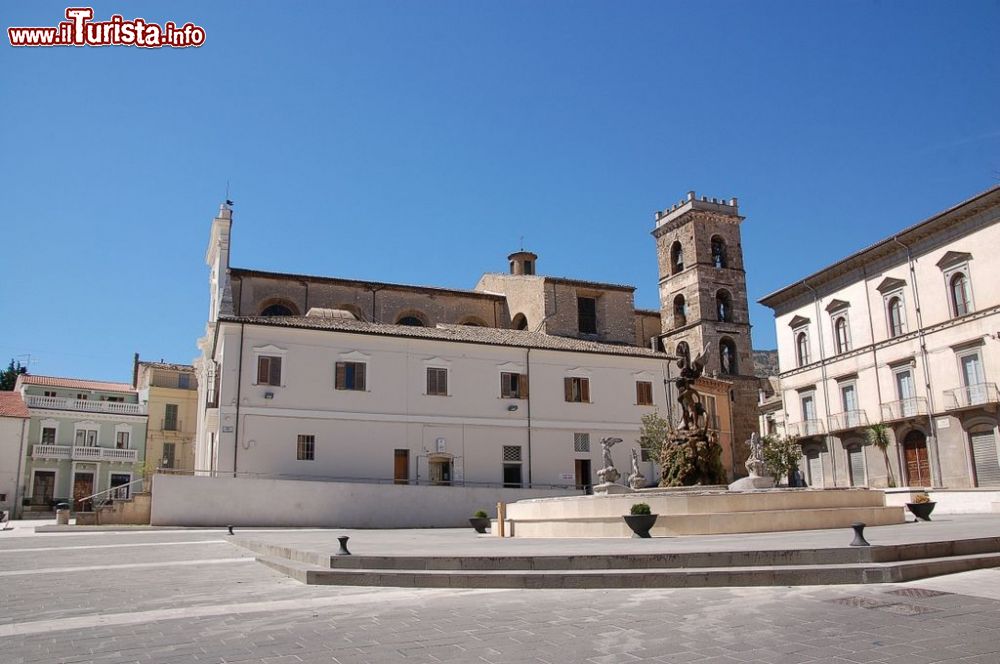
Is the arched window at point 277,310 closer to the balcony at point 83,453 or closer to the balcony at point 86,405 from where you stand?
the balcony at point 83,453

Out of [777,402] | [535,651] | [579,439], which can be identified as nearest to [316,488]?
[579,439]

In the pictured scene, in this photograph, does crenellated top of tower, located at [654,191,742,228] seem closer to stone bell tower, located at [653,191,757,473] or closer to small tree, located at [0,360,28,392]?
stone bell tower, located at [653,191,757,473]

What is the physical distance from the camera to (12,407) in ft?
155

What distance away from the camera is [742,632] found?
6465 millimetres

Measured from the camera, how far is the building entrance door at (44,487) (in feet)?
154

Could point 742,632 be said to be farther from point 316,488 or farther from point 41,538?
point 316,488

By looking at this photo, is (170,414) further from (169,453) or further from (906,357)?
(906,357)

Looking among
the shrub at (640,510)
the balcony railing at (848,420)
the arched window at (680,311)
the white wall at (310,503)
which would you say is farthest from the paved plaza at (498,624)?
the arched window at (680,311)

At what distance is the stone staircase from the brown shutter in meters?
22.7

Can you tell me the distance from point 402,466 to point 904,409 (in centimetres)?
2147

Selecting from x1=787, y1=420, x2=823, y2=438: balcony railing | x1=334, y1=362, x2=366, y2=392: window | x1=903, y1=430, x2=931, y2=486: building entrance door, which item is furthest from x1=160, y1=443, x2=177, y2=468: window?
x1=903, y1=430, x2=931, y2=486: building entrance door

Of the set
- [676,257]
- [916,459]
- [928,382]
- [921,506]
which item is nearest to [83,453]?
[676,257]

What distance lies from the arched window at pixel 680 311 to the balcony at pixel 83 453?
36218 millimetres

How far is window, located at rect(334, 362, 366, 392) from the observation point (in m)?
33.5
